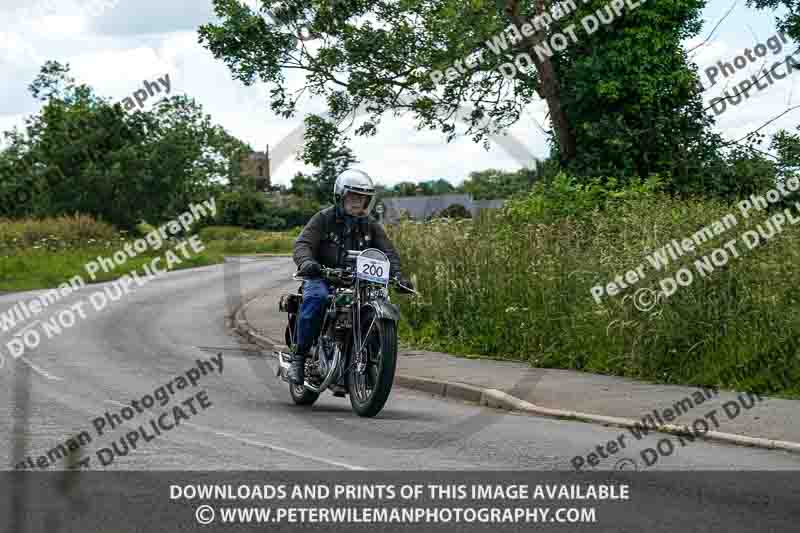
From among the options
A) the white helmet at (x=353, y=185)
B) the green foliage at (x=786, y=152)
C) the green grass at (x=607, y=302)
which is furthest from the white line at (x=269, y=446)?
the green foliage at (x=786, y=152)

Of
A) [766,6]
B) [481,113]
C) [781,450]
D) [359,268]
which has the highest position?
[766,6]

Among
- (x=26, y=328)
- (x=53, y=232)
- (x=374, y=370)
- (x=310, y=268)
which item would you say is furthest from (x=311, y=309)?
(x=53, y=232)

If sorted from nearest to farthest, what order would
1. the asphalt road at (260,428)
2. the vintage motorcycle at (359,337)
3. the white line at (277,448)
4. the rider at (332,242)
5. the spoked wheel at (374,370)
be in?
the white line at (277,448) < the asphalt road at (260,428) < the spoked wheel at (374,370) < the vintage motorcycle at (359,337) < the rider at (332,242)

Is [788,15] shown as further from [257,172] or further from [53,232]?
[257,172]

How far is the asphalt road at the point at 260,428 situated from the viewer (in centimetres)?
866

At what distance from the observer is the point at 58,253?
146 ft

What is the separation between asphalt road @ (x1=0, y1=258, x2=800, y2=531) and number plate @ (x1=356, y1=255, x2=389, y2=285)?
1.28 m

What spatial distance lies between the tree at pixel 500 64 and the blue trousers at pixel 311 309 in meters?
13.5

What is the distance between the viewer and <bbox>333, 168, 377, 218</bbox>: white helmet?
36.9 feet

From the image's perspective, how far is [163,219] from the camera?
8200cm

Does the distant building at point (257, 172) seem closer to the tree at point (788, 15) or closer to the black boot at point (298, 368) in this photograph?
the tree at point (788, 15)

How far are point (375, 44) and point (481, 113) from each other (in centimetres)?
309

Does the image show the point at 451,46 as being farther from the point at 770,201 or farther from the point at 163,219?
the point at 163,219

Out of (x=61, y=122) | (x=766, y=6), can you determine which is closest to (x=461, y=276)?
(x=766, y=6)
